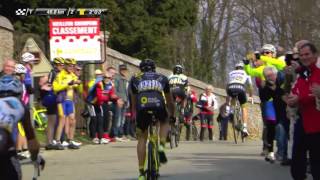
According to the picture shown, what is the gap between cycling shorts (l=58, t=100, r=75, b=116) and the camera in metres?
16.3

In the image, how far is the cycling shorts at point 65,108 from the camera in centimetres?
1630

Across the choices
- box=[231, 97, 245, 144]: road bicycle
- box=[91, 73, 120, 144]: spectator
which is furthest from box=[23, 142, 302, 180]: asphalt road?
box=[231, 97, 245, 144]: road bicycle

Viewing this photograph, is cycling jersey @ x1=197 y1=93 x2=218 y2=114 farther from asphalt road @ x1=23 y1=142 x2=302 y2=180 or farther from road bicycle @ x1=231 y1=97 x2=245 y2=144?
asphalt road @ x1=23 y1=142 x2=302 y2=180

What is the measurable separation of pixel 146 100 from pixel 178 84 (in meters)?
7.15

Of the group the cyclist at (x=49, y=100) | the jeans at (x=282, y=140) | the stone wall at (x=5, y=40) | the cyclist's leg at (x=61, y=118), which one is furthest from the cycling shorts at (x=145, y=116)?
the stone wall at (x=5, y=40)

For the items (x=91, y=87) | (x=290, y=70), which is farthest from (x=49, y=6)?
(x=290, y=70)

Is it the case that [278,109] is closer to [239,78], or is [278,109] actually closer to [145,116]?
[145,116]

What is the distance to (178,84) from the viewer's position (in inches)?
709

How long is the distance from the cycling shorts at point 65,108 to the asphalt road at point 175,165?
80cm

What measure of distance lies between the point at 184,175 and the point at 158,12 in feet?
60.2

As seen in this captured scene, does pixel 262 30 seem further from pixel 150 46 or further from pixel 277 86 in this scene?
pixel 277 86

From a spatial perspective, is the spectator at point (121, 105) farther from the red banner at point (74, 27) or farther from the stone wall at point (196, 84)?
the stone wall at point (196, 84)

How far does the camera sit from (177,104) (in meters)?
18.4

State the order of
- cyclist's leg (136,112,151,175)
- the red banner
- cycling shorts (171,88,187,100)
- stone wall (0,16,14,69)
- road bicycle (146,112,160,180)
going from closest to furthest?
1. road bicycle (146,112,160,180)
2. cyclist's leg (136,112,151,175)
3. cycling shorts (171,88,187,100)
4. stone wall (0,16,14,69)
5. the red banner
